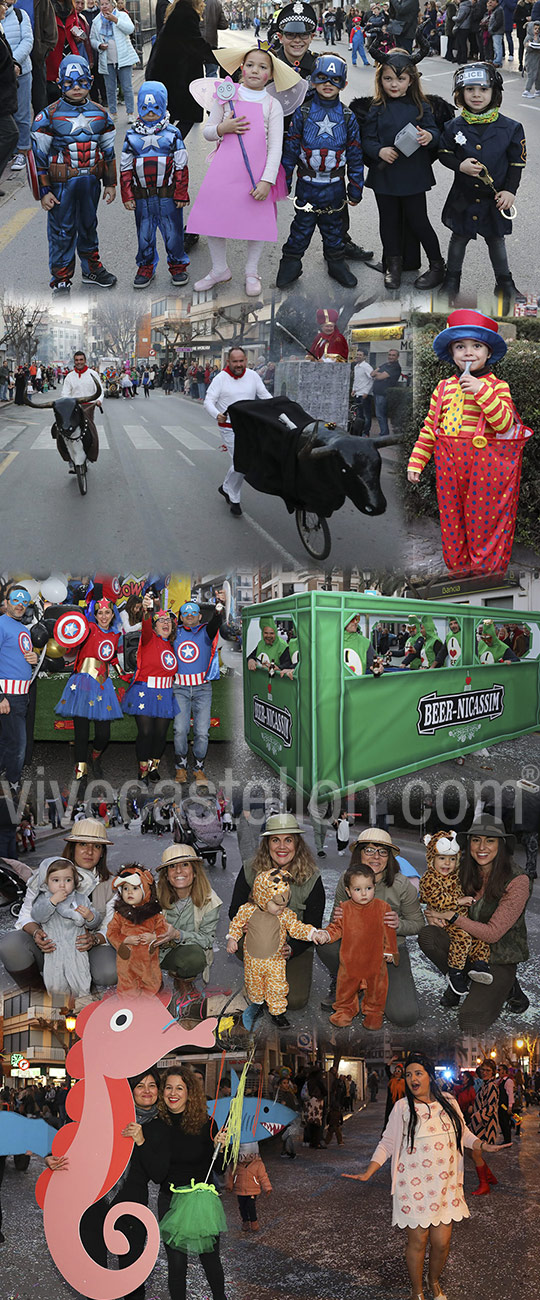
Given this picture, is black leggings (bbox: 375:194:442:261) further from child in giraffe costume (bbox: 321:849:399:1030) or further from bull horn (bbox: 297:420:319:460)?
child in giraffe costume (bbox: 321:849:399:1030)

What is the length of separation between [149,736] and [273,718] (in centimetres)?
74

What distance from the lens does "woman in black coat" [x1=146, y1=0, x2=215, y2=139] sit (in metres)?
7.37

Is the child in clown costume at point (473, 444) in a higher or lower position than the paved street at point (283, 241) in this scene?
lower

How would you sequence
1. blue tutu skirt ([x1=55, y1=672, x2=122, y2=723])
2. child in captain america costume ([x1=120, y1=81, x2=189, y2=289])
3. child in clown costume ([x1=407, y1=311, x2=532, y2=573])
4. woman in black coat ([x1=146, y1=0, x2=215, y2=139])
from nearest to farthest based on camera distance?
child in clown costume ([x1=407, y1=311, x2=532, y2=573])
blue tutu skirt ([x1=55, y1=672, x2=122, y2=723])
child in captain america costume ([x1=120, y1=81, x2=189, y2=289])
woman in black coat ([x1=146, y1=0, x2=215, y2=139])

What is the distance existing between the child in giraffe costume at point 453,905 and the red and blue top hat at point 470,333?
8.23 ft

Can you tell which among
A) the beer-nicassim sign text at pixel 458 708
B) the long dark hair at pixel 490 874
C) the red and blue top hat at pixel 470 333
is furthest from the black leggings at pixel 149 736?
the red and blue top hat at pixel 470 333

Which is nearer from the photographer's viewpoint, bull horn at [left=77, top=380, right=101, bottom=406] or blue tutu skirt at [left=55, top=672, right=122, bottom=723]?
bull horn at [left=77, top=380, right=101, bottom=406]

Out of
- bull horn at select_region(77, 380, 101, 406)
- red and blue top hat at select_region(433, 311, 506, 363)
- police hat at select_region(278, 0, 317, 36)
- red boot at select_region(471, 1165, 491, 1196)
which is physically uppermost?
police hat at select_region(278, 0, 317, 36)

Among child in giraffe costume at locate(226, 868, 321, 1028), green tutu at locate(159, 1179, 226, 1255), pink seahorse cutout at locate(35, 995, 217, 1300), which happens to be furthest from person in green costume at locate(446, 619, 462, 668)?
green tutu at locate(159, 1179, 226, 1255)

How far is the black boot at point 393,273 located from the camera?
7012mm

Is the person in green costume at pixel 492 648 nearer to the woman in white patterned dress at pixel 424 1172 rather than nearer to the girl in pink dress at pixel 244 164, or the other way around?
the girl in pink dress at pixel 244 164

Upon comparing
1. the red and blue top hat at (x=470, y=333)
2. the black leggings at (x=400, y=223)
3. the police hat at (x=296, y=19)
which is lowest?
the red and blue top hat at (x=470, y=333)

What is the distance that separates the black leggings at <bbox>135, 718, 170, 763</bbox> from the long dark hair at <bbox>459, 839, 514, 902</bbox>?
192 centimetres

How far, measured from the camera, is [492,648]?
720 centimetres
